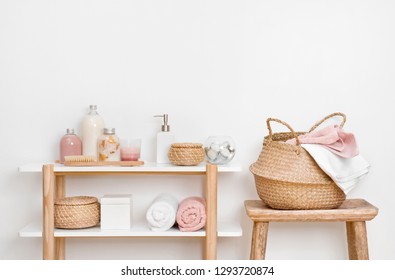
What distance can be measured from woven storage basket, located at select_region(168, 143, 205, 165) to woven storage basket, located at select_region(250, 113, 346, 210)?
245 millimetres

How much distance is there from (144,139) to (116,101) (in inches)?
7.6

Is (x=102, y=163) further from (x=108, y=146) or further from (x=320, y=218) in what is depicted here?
(x=320, y=218)

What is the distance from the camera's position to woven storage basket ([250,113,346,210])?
225cm

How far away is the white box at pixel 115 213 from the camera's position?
237 cm

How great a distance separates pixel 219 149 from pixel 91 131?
51 centimetres

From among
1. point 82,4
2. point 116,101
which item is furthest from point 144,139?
point 82,4

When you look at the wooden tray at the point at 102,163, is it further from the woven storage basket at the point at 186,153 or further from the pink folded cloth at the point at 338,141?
the pink folded cloth at the point at 338,141

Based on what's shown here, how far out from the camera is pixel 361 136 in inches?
101

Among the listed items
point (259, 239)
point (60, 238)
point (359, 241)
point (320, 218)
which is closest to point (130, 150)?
point (60, 238)

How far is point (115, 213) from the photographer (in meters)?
2.37

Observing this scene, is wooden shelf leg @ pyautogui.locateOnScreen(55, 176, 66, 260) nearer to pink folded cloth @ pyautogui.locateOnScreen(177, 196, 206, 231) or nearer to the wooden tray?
the wooden tray

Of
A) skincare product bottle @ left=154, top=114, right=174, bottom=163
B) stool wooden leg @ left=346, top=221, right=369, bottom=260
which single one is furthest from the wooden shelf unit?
stool wooden leg @ left=346, top=221, right=369, bottom=260
